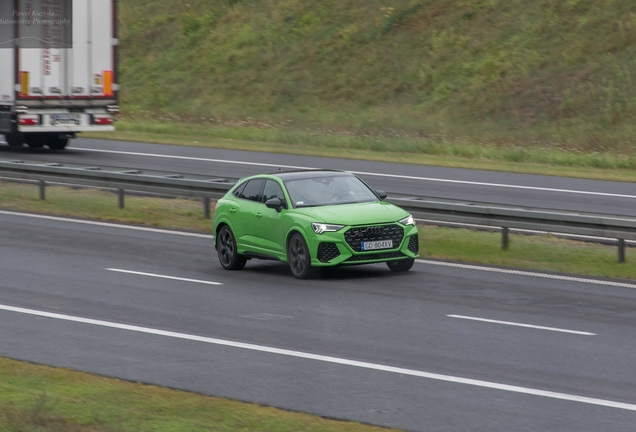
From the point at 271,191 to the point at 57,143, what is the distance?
17677mm

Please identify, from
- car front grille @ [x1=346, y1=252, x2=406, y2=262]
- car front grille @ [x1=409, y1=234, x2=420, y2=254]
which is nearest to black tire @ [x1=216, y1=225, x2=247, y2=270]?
car front grille @ [x1=346, y1=252, x2=406, y2=262]

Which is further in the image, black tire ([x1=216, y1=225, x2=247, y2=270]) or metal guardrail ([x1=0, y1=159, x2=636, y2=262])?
metal guardrail ([x1=0, y1=159, x2=636, y2=262])

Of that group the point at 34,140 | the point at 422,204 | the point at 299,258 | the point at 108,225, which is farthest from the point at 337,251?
the point at 34,140

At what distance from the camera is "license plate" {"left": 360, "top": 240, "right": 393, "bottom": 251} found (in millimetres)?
15195

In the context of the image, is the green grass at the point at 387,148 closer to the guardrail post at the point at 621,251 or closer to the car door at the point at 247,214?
the guardrail post at the point at 621,251

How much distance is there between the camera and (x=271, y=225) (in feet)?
52.3

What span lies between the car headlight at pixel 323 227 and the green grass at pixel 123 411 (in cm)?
575

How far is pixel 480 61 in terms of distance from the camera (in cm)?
4144

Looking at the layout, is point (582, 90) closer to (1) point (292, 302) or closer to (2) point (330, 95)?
(2) point (330, 95)

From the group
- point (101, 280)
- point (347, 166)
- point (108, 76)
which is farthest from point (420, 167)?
point (101, 280)

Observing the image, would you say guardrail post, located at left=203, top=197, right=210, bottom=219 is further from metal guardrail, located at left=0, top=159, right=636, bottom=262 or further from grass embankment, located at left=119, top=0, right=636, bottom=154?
grass embankment, located at left=119, top=0, right=636, bottom=154

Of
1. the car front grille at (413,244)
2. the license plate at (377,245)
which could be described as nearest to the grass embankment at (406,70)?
the car front grille at (413,244)

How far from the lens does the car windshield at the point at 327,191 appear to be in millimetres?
15990

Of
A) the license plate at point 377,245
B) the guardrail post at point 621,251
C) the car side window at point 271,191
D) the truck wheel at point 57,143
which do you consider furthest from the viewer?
the truck wheel at point 57,143
